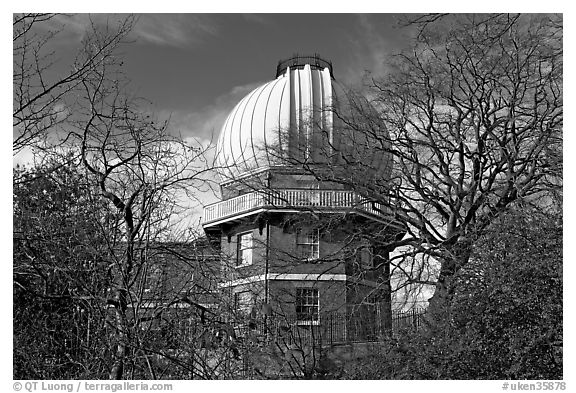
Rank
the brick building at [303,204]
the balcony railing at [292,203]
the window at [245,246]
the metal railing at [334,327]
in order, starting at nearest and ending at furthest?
1. the metal railing at [334,327]
2. the brick building at [303,204]
3. the balcony railing at [292,203]
4. the window at [245,246]

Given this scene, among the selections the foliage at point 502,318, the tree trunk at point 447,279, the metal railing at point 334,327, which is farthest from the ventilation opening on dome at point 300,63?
the foliage at point 502,318

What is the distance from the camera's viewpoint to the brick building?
1716cm

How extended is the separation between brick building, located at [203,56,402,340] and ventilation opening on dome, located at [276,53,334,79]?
3cm

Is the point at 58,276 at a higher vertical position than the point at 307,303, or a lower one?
lower

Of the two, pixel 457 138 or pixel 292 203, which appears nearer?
pixel 457 138

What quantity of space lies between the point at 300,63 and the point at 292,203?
5928 mm

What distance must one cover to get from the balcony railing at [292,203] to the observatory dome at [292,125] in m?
0.96

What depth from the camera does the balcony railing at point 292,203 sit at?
19062 millimetres

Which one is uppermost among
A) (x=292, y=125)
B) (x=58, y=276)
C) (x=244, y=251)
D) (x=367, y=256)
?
(x=292, y=125)

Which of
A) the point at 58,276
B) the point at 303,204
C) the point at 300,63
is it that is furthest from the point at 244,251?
the point at 58,276

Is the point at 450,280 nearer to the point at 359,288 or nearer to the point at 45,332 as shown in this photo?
the point at 45,332

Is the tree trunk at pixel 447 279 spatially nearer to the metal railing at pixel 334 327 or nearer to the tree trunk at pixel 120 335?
the metal railing at pixel 334 327

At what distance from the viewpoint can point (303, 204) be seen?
67.1 feet

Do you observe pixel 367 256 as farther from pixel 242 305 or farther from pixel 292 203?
pixel 242 305
